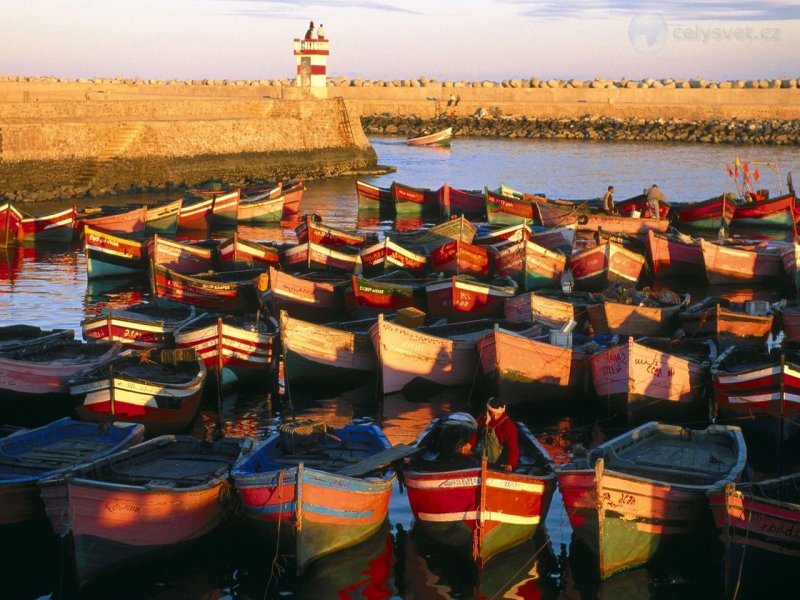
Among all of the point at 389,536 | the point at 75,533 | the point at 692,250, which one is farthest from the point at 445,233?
the point at 75,533

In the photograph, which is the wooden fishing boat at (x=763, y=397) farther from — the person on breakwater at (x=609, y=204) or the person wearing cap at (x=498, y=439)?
the person on breakwater at (x=609, y=204)

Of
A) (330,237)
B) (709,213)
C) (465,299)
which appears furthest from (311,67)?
(465,299)

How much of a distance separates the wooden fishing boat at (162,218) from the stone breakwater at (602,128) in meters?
49.3

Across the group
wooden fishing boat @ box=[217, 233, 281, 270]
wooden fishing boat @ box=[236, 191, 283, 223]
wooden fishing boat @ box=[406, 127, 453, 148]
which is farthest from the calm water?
wooden fishing boat @ box=[406, 127, 453, 148]

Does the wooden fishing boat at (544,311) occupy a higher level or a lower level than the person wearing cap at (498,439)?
lower

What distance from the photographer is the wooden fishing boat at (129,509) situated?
11320 millimetres

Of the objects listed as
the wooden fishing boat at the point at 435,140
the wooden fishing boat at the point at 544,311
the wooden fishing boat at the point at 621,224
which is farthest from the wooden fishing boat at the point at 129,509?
the wooden fishing boat at the point at 435,140

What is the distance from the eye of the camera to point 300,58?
58469 mm

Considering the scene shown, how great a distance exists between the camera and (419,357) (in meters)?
17.8

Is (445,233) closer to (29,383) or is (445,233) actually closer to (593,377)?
(593,377)

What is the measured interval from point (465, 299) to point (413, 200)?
18.5m

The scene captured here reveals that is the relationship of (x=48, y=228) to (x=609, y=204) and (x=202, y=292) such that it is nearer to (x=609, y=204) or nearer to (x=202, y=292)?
(x=202, y=292)

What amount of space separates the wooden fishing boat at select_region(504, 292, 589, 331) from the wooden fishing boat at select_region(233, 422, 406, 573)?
765cm

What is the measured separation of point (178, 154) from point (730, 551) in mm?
40495
